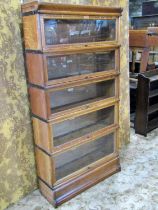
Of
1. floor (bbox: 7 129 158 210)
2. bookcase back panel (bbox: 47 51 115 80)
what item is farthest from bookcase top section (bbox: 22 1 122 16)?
floor (bbox: 7 129 158 210)

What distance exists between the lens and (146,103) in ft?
9.83

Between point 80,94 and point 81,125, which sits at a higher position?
point 80,94

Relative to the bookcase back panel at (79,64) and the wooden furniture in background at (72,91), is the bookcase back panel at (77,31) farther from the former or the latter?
the bookcase back panel at (79,64)

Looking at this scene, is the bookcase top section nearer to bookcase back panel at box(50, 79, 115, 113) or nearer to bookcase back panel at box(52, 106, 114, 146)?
bookcase back panel at box(50, 79, 115, 113)

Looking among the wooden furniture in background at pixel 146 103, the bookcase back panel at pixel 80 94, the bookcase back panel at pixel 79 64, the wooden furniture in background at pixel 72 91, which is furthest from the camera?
the wooden furniture in background at pixel 146 103

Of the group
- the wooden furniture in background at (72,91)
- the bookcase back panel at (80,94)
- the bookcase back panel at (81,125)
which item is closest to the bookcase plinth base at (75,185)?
the wooden furniture in background at (72,91)

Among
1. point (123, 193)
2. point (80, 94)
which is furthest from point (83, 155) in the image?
point (80, 94)

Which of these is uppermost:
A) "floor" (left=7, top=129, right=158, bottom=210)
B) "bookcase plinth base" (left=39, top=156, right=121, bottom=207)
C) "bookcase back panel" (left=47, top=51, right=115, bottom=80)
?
"bookcase back panel" (left=47, top=51, right=115, bottom=80)

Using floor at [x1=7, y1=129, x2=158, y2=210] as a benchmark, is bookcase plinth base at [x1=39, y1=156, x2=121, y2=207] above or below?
above

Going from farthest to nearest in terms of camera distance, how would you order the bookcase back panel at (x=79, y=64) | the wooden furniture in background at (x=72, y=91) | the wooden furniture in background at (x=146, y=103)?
the wooden furniture in background at (x=146, y=103) < the bookcase back panel at (x=79, y=64) < the wooden furniture in background at (x=72, y=91)

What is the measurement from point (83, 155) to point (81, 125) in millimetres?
305

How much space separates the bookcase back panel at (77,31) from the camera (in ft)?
5.48

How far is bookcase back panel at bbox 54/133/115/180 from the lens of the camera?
6.79 ft

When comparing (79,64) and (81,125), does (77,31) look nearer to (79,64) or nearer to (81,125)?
(79,64)
